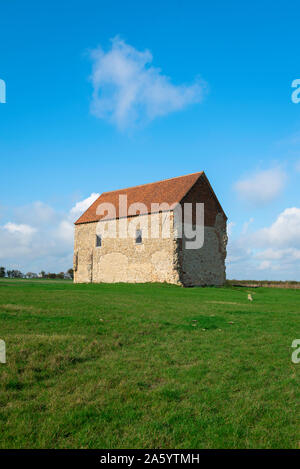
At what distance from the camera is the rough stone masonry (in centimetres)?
3114

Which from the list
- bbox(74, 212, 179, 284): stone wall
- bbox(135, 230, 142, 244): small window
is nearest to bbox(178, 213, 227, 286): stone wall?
bbox(74, 212, 179, 284): stone wall

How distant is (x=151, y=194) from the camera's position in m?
35.4

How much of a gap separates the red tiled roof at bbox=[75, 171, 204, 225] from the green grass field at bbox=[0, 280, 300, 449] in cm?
2246

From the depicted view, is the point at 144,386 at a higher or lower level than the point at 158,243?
lower

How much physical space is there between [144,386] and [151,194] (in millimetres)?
30345

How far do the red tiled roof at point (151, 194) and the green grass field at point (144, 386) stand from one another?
22460 mm

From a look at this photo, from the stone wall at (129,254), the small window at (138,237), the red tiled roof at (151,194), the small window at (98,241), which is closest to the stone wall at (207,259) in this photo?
the stone wall at (129,254)

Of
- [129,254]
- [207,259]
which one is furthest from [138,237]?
[207,259]

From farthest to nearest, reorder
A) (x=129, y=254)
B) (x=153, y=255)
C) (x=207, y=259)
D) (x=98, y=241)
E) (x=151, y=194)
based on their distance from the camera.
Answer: (x=98, y=241) < (x=151, y=194) < (x=129, y=254) < (x=207, y=259) < (x=153, y=255)

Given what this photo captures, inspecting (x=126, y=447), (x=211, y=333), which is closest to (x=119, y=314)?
(x=211, y=333)

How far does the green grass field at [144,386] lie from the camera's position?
13.9 feet

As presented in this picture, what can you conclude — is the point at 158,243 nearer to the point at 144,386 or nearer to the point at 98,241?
the point at 98,241

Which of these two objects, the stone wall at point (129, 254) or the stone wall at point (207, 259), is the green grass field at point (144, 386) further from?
the stone wall at point (129, 254)

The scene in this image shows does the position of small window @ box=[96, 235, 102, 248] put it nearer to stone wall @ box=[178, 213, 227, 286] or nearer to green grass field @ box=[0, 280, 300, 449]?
stone wall @ box=[178, 213, 227, 286]
